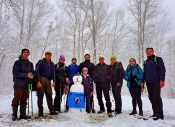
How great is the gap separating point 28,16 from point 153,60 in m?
20.9

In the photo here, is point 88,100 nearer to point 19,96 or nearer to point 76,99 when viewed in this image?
point 76,99

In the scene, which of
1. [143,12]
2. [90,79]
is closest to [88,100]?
[90,79]

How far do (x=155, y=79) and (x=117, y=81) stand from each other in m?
1.55

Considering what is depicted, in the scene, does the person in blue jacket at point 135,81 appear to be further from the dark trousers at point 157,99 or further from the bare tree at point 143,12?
the bare tree at point 143,12

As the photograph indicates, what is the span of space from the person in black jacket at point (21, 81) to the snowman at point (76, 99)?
1.54 meters

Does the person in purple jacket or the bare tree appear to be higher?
the bare tree

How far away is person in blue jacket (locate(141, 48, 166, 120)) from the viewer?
19.3 ft

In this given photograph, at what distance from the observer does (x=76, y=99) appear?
6652mm

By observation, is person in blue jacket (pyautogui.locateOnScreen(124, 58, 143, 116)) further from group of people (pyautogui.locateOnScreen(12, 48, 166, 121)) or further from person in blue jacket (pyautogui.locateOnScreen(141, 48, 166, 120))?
person in blue jacket (pyautogui.locateOnScreen(141, 48, 166, 120))

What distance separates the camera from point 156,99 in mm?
5973

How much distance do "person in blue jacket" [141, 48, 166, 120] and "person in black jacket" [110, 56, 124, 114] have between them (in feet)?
3.41

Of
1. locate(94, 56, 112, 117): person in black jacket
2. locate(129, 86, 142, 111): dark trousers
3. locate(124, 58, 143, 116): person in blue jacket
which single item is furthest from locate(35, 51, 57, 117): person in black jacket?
locate(129, 86, 142, 111): dark trousers

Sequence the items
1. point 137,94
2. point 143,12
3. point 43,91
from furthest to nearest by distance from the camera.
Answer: point 143,12, point 137,94, point 43,91

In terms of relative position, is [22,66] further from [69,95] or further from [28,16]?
[28,16]
